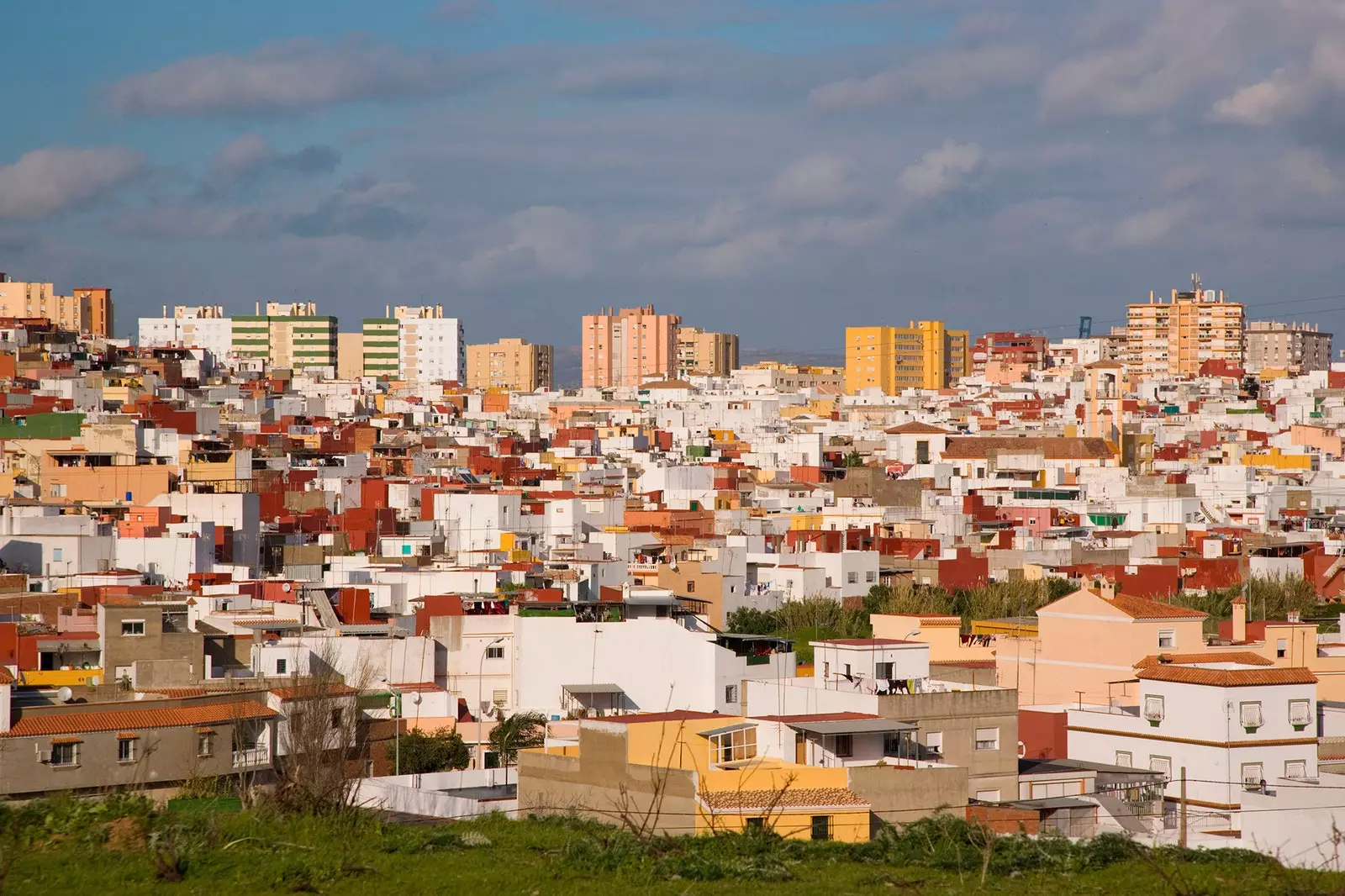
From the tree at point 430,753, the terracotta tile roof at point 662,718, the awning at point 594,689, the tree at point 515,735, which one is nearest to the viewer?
the terracotta tile roof at point 662,718

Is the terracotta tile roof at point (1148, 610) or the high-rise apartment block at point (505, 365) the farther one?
the high-rise apartment block at point (505, 365)

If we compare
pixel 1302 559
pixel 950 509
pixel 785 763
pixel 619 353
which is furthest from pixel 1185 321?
pixel 785 763

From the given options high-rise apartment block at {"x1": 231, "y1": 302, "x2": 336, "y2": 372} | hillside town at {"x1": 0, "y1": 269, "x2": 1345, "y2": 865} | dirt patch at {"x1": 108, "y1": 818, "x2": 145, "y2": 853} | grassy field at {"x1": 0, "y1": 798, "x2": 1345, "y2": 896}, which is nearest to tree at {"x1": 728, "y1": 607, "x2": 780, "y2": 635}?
hillside town at {"x1": 0, "y1": 269, "x2": 1345, "y2": 865}

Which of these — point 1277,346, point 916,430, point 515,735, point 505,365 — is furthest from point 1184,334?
point 515,735

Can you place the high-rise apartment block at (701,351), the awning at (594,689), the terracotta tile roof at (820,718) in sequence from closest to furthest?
the terracotta tile roof at (820,718)
the awning at (594,689)
the high-rise apartment block at (701,351)

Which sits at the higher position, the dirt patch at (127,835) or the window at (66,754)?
the dirt patch at (127,835)

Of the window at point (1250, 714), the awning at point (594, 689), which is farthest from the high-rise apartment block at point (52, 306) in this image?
the window at point (1250, 714)

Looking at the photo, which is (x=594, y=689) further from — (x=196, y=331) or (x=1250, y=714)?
(x=196, y=331)

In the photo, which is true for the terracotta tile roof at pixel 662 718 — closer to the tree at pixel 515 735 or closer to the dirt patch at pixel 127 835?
the dirt patch at pixel 127 835
